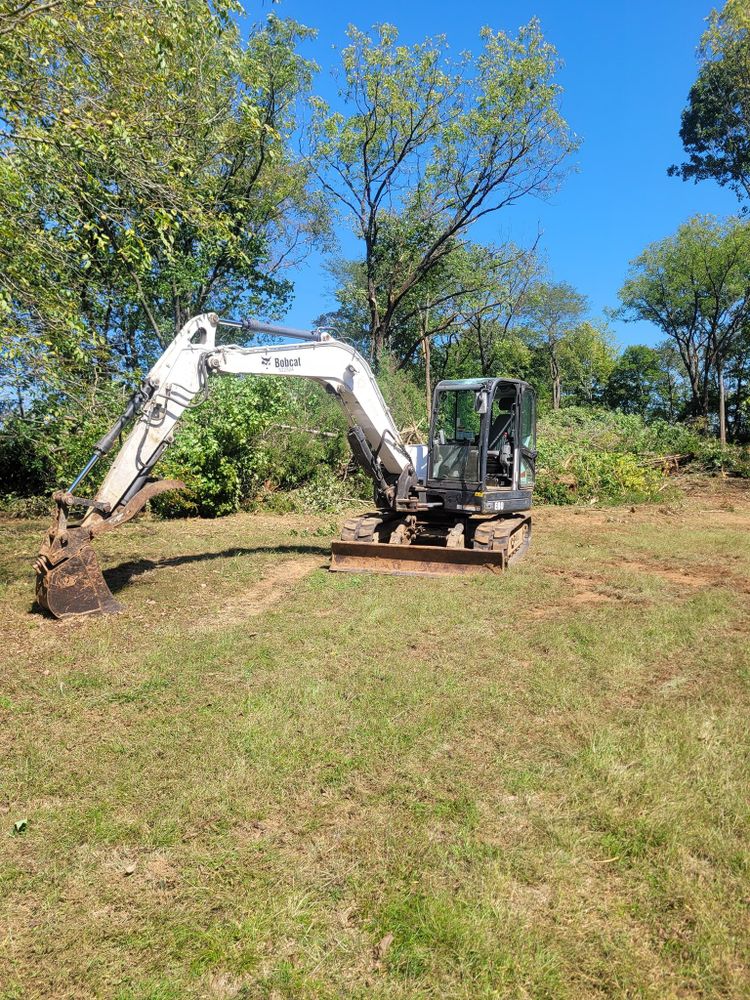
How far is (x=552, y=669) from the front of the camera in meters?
5.60

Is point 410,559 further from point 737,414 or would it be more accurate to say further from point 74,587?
point 737,414

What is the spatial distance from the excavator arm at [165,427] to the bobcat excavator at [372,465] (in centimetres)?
1

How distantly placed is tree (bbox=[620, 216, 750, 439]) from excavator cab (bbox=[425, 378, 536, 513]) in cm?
2266

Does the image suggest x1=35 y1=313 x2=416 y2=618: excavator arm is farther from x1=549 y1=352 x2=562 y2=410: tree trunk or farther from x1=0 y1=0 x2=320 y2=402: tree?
x1=549 y1=352 x2=562 y2=410: tree trunk

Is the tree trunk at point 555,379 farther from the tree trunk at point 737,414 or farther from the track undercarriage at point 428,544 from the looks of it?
the track undercarriage at point 428,544

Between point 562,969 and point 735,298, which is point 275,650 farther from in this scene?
point 735,298

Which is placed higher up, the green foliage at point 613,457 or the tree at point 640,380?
the tree at point 640,380

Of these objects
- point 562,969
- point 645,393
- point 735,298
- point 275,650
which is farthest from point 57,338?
point 645,393

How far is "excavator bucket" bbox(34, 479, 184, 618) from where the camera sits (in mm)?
7023

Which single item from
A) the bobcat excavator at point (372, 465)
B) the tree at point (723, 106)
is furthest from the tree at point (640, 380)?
A: the bobcat excavator at point (372, 465)

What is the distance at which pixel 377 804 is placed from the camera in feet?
12.0

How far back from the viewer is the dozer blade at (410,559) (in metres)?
9.00

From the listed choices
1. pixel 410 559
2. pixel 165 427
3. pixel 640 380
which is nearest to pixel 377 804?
pixel 165 427

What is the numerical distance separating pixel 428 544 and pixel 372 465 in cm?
165
